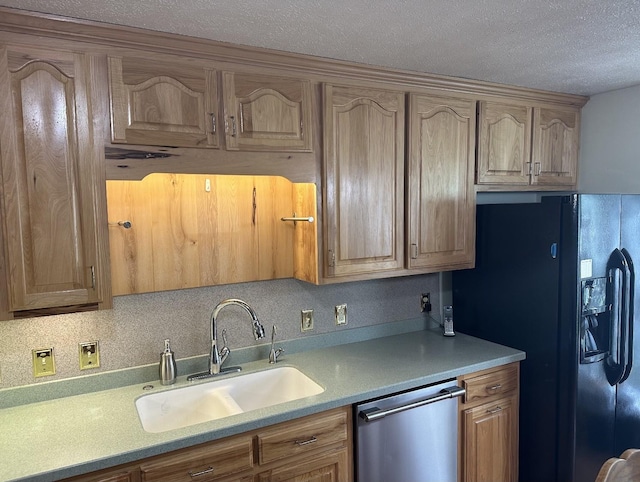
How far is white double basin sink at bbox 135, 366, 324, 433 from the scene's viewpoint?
1.93 metres

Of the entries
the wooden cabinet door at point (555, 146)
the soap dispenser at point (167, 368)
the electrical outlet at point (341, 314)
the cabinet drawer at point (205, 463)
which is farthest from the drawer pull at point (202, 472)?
the wooden cabinet door at point (555, 146)

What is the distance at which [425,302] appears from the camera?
2.83m

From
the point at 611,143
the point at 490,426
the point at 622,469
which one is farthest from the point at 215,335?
the point at 611,143

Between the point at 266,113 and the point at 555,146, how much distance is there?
188 centimetres

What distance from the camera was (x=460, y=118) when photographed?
2.44m

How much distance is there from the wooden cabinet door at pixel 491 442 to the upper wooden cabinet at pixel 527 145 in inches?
46.9

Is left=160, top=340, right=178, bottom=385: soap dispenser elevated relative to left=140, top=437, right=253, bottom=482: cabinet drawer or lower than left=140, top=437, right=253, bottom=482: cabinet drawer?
elevated

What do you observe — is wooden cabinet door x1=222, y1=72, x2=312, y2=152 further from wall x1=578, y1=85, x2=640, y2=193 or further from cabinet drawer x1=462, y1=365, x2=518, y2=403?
wall x1=578, y1=85, x2=640, y2=193

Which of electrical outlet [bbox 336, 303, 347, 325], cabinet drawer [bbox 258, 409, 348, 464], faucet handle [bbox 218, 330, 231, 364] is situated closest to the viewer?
cabinet drawer [bbox 258, 409, 348, 464]

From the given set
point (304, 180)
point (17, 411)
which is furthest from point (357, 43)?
point (17, 411)

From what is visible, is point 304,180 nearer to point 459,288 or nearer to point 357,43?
point 357,43

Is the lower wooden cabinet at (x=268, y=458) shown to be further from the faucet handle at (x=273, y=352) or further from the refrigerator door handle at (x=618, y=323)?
the refrigerator door handle at (x=618, y=323)

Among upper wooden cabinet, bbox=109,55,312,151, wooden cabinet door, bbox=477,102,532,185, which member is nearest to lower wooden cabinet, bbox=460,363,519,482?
wooden cabinet door, bbox=477,102,532,185

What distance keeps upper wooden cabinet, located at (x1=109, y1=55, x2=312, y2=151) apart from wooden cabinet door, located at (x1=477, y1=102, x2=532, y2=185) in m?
1.07
